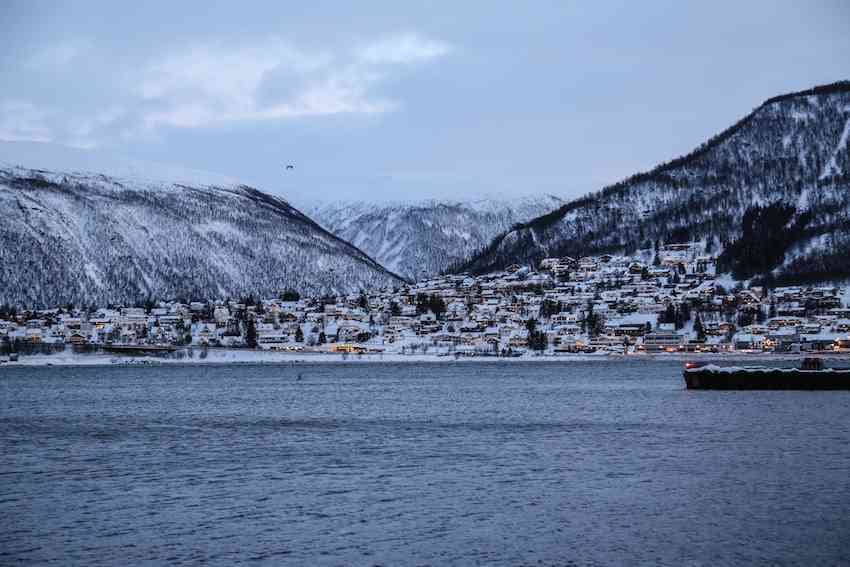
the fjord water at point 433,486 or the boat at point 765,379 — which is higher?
the boat at point 765,379

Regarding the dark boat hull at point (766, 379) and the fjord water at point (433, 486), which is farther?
the dark boat hull at point (766, 379)

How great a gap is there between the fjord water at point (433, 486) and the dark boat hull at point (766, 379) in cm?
2626

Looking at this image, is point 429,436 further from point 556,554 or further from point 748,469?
point 556,554

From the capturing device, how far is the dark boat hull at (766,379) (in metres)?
116

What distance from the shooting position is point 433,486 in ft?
152

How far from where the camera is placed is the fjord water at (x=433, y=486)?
111 feet

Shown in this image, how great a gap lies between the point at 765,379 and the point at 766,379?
108 mm

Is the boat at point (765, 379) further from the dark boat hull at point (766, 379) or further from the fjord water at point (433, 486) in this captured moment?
Result: the fjord water at point (433, 486)

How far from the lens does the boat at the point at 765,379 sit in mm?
116438

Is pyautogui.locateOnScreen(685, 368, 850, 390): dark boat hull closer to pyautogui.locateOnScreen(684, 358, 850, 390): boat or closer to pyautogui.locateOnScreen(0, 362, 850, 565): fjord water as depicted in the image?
pyautogui.locateOnScreen(684, 358, 850, 390): boat

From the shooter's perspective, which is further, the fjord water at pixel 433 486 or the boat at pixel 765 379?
the boat at pixel 765 379

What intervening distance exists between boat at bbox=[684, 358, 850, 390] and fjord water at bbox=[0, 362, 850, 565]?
86.2 feet

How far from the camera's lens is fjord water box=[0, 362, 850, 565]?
33.9 metres

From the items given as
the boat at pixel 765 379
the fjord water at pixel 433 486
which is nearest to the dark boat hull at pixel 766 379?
the boat at pixel 765 379
